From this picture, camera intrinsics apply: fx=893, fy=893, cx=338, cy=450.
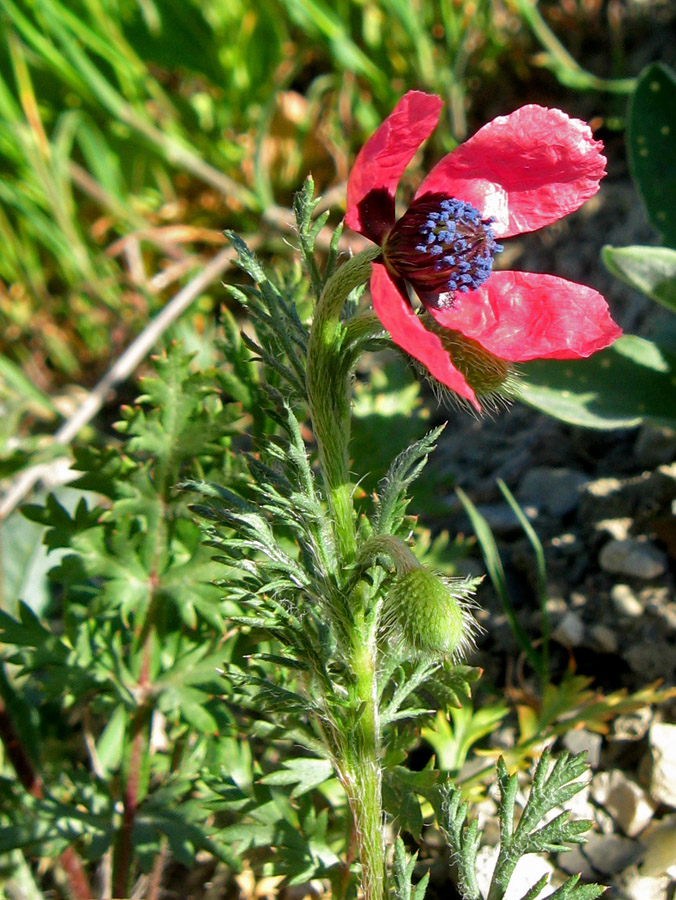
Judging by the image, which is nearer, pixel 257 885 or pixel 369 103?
pixel 257 885

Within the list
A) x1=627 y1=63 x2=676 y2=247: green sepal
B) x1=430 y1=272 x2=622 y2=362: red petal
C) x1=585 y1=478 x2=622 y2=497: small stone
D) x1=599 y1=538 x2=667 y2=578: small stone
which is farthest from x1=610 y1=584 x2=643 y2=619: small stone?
x1=430 y1=272 x2=622 y2=362: red petal

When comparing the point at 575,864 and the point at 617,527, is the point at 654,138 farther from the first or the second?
the point at 575,864

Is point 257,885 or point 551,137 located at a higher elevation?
point 551,137

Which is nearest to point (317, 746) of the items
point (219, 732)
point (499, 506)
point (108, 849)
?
point (219, 732)

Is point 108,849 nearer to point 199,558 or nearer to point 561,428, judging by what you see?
point 199,558

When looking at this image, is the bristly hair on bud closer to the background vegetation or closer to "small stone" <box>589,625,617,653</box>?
the background vegetation
